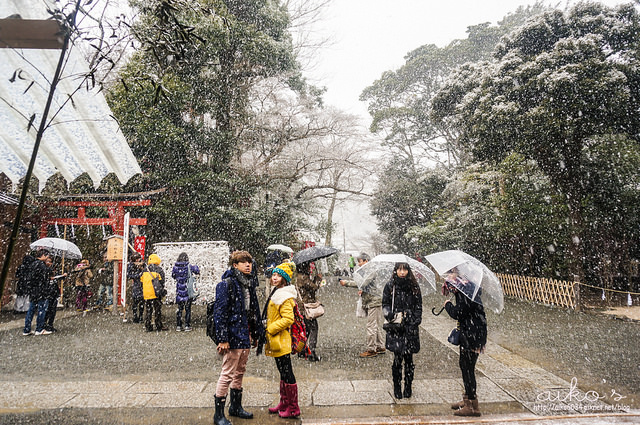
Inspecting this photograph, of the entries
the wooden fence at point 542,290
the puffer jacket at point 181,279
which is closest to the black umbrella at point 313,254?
the puffer jacket at point 181,279

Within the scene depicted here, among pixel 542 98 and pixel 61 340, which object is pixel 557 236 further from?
pixel 61 340

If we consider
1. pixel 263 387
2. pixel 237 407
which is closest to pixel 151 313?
pixel 263 387

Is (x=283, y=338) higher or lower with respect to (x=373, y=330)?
higher

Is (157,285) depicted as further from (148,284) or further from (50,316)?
(50,316)

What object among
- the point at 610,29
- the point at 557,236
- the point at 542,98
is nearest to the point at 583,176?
the point at 557,236

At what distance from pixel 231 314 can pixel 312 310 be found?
1877mm

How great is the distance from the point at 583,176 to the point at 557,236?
2.22m

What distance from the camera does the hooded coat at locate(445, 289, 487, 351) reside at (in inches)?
143

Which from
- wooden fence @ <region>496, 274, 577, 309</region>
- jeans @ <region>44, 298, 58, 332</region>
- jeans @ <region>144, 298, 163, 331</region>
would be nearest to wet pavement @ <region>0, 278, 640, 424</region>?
jeans @ <region>44, 298, 58, 332</region>

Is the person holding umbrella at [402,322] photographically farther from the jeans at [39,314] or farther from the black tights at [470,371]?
the jeans at [39,314]

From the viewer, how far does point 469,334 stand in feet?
12.0

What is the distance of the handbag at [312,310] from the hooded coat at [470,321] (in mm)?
1902

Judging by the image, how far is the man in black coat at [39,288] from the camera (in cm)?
676

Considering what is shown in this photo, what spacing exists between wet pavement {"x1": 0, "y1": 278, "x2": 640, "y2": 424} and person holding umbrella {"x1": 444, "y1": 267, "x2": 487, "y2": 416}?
0.55ft
